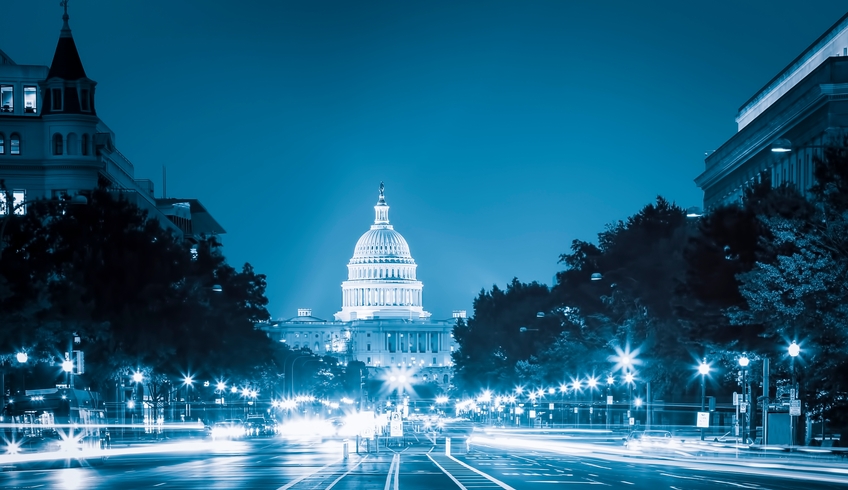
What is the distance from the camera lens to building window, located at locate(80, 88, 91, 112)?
117 meters

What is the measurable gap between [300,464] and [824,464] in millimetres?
17670

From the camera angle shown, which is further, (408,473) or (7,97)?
(7,97)

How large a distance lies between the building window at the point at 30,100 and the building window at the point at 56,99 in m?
3.05

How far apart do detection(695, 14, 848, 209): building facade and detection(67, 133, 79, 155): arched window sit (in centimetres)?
4967

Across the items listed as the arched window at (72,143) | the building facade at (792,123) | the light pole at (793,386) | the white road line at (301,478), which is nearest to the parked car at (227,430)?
the arched window at (72,143)

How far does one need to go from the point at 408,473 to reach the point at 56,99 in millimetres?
78727

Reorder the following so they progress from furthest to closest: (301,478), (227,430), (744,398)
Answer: (227,430)
(744,398)
(301,478)

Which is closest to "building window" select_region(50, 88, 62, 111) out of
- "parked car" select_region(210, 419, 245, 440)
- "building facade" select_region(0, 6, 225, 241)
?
"building facade" select_region(0, 6, 225, 241)

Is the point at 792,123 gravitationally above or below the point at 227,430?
above

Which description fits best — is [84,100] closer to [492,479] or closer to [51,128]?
[51,128]

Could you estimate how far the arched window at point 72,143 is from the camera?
379 ft

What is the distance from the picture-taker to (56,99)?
116 metres

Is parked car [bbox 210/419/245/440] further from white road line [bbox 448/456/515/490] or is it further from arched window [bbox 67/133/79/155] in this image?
white road line [bbox 448/456/515/490]

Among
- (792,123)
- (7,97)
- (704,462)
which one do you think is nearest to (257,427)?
(7,97)
